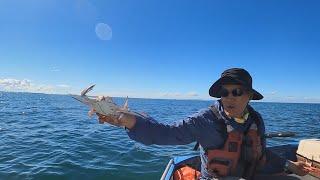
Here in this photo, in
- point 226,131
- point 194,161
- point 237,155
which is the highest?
point 226,131

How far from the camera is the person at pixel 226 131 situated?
352 centimetres


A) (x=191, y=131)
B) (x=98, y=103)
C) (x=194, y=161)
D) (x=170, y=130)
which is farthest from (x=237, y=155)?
(x=194, y=161)

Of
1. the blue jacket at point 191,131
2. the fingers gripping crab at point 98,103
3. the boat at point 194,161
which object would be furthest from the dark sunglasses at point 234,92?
the boat at point 194,161

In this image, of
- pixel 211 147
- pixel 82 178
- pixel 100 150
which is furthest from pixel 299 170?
pixel 100 150

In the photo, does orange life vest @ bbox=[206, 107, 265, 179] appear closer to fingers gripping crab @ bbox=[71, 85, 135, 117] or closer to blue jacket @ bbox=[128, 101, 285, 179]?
blue jacket @ bbox=[128, 101, 285, 179]

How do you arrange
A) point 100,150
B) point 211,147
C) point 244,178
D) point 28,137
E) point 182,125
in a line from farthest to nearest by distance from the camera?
point 28,137 → point 100,150 → point 244,178 → point 211,147 → point 182,125

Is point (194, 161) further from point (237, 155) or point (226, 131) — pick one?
point (226, 131)

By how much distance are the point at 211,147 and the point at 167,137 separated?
80 cm

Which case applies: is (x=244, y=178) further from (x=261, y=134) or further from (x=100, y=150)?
(x=100, y=150)

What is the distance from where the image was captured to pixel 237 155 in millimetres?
4094

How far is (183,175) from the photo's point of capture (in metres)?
6.20

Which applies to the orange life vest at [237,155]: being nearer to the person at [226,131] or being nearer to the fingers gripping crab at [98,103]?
the person at [226,131]

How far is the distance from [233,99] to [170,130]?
106cm

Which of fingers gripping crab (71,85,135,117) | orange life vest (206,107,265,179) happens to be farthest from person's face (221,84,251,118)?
fingers gripping crab (71,85,135,117)
